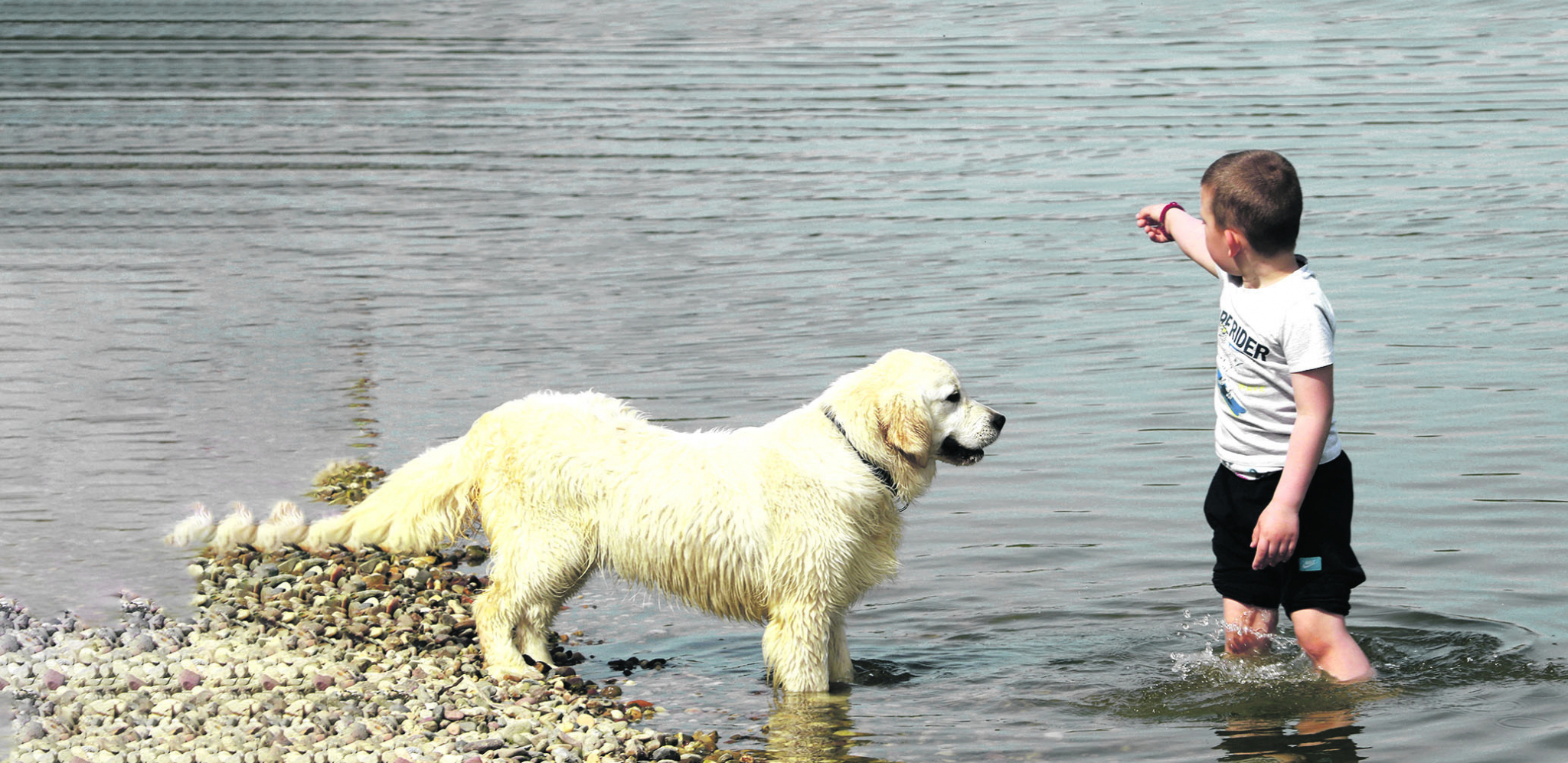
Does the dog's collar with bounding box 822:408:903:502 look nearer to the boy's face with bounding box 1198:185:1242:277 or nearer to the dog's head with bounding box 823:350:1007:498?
the dog's head with bounding box 823:350:1007:498

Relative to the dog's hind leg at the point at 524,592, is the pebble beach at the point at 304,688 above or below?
below

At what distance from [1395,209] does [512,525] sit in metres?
13.2

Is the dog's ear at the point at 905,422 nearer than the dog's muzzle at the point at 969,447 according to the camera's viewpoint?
Yes

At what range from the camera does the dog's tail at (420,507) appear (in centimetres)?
739

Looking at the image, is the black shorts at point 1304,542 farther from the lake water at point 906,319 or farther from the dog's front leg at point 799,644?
the dog's front leg at point 799,644

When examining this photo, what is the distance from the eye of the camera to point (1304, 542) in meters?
6.37

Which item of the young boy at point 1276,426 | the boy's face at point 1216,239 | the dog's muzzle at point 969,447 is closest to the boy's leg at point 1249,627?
the young boy at point 1276,426

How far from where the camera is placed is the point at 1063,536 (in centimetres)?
905

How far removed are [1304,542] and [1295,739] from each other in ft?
2.47

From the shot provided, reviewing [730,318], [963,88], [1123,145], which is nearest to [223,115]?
[963,88]

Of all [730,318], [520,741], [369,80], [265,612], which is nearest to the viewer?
[520,741]

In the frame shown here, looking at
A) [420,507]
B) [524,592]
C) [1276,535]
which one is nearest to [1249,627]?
[1276,535]

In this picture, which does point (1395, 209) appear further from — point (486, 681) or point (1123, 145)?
point (486, 681)

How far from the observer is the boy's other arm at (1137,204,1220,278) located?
694 centimetres
